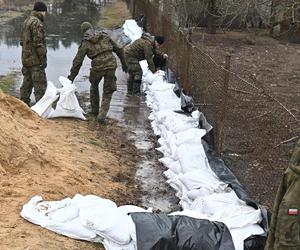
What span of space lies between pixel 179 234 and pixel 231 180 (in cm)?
141

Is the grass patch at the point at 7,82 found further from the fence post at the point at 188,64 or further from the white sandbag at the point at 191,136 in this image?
the white sandbag at the point at 191,136

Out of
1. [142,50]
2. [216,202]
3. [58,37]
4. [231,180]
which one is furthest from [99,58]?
[58,37]

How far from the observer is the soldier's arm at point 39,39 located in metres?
7.79

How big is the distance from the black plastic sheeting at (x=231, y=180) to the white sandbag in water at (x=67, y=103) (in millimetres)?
1723

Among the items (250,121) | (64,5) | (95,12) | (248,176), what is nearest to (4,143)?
(248,176)

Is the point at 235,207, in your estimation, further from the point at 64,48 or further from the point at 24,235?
the point at 64,48

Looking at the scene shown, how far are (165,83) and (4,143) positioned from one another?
15.5ft

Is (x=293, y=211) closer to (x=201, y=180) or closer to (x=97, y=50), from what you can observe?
(x=201, y=180)

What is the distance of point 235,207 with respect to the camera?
4406 millimetres

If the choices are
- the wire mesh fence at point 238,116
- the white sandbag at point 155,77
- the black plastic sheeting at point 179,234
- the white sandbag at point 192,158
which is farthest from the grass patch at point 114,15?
the black plastic sheeting at point 179,234

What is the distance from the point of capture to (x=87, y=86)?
10523 millimetres

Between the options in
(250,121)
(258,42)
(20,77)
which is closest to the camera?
(250,121)

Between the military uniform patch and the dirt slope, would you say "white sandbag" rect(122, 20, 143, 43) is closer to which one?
the dirt slope

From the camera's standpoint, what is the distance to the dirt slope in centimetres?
419
